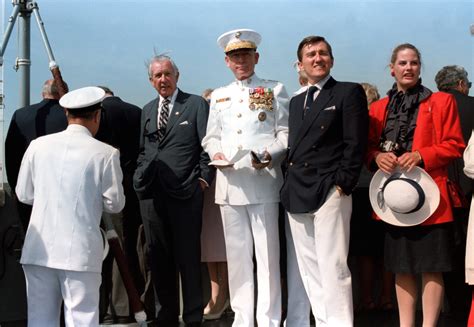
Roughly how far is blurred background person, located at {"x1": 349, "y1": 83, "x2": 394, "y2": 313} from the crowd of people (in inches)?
0.5

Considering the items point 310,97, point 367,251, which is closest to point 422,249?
point 310,97

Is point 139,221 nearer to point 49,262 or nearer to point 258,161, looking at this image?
point 258,161

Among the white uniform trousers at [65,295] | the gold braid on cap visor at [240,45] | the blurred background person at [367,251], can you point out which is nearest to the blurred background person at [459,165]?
the blurred background person at [367,251]

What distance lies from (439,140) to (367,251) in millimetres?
1655

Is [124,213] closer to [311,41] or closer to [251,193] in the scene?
[251,193]

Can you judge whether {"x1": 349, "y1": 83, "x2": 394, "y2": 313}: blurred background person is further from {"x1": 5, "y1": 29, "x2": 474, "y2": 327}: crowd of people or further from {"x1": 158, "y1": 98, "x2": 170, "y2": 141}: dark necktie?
{"x1": 158, "y1": 98, "x2": 170, "y2": 141}: dark necktie

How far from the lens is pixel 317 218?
15.4 feet

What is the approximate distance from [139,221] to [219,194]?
45.0 inches

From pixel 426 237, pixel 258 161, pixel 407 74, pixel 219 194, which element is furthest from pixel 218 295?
pixel 407 74

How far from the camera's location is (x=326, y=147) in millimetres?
4742

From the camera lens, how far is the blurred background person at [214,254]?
6.09m

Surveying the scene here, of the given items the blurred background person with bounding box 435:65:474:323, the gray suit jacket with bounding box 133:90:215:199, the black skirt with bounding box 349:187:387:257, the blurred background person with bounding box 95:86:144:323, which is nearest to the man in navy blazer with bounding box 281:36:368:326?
the gray suit jacket with bounding box 133:90:215:199

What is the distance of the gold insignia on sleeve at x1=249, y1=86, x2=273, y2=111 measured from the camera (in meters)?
5.15

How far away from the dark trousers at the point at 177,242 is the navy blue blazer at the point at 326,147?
38.3 inches
